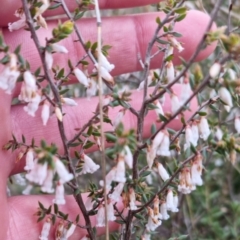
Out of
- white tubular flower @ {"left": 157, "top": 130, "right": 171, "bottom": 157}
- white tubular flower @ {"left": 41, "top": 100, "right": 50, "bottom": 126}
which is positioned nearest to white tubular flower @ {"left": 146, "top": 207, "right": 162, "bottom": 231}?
white tubular flower @ {"left": 157, "top": 130, "right": 171, "bottom": 157}

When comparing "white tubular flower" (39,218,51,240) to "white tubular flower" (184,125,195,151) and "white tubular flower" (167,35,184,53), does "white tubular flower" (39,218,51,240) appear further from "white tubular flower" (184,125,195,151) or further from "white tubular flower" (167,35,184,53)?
"white tubular flower" (167,35,184,53)

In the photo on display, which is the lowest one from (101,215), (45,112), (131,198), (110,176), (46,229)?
(46,229)

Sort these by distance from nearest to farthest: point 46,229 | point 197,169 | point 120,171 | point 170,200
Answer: point 120,171 → point 197,169 → point 170,200 → point 46,229

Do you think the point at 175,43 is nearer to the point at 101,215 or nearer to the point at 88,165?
the point at 88,165

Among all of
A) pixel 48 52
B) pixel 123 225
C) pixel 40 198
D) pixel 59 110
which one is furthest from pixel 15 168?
pixel 48 52

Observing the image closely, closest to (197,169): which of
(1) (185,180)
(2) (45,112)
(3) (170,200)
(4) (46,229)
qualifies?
(1) (185,180)

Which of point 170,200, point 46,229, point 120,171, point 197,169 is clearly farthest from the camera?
point 46,229

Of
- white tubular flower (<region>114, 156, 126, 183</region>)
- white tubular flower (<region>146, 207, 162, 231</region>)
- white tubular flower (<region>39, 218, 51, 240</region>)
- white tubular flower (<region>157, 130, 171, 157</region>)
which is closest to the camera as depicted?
white tubular flower (<region>114, 156, 126, 183</region>)

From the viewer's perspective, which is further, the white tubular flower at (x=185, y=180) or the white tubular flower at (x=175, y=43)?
the white tubular flower at (x=175, y=43)

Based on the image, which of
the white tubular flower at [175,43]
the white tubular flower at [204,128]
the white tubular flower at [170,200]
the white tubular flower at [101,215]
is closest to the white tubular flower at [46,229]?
the white tubular flower at [101,215]

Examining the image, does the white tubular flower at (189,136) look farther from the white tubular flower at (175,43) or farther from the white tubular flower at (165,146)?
the white tubular flower at (175,43)

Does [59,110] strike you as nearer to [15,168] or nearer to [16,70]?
[16,70]
